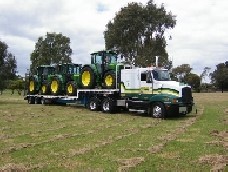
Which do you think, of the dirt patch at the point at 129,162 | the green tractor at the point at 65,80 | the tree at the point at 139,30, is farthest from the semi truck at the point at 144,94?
the tree at the point at 139,30

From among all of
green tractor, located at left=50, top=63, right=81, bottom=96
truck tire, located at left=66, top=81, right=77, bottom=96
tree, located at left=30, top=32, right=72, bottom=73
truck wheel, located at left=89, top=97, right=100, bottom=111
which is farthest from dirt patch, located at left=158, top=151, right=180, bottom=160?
tree, located at left=30, top=32, right=72, bottom=73

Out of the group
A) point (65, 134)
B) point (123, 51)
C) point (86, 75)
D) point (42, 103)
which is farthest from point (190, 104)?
point (123, 51)

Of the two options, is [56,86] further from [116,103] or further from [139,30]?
[139,30]

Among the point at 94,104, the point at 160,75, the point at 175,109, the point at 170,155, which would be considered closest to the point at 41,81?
the point at 94,104

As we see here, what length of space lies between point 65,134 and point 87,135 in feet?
2.83

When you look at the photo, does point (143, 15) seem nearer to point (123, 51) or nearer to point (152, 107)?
point (123, 51)

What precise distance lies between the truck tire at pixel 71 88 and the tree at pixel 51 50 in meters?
50.0

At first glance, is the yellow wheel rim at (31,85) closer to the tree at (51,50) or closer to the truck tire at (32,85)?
the truck tire at (32,85)

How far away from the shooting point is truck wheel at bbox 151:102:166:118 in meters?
22.3

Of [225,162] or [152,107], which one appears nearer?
[225,162]

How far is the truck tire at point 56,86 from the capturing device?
3245 cm

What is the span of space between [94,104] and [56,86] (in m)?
6.12

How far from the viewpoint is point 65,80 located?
105 feet

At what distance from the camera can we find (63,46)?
8362 cm
